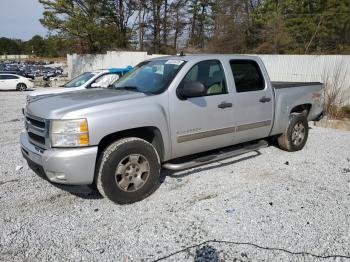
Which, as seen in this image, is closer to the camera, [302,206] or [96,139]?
[96,139]

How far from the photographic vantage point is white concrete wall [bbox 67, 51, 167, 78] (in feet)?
76.5

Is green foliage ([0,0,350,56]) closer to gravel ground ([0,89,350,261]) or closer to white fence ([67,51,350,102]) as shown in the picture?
white fence ([67,51,350,102])

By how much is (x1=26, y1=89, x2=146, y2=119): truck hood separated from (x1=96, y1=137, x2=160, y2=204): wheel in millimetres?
547

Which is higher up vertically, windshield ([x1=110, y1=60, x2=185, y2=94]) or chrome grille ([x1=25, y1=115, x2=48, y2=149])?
windshield ([x1=110, y1=60, x2=185, y2=94])

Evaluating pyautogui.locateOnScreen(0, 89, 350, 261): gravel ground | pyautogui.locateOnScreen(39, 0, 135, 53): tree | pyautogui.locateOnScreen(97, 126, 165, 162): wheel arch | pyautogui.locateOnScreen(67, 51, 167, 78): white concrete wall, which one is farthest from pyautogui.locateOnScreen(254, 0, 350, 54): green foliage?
pyautogui.locateOnScreen(97, 126, 165, 162): wheel arch

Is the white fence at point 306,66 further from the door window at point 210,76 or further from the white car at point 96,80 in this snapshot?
the door window at point 210,76

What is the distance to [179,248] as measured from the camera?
3.34 meters

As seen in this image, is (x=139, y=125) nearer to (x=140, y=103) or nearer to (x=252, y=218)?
(x=140, y=103)

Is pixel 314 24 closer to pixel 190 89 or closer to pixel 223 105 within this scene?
pixel 223 105

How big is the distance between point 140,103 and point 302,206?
2420 mm

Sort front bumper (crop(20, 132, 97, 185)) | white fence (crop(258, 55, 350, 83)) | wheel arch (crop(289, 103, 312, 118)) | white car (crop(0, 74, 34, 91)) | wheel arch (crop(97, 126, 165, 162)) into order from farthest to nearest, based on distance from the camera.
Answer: white car (crop(0, 74, 34, 91)) → white fence (crop(258, 55, 350, 83)) → wheel arch (crop(289, 103, 312, 118)) → wheel arch (crop(97, 126, 165, 162)) → front bumper (crop(20, 132, 97, 185))

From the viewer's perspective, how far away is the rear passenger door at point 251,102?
525 centimetres

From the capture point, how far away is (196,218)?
392 centimetres

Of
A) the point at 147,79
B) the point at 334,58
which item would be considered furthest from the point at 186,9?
the point at 147,79
